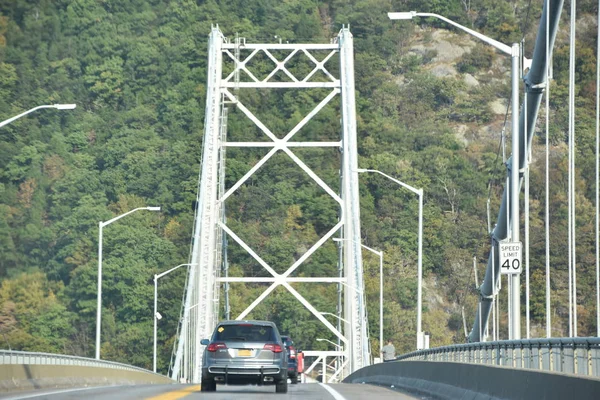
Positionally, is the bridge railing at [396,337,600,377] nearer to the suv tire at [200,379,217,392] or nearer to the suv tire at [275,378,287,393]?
the suv tire at [275,378,287,393]

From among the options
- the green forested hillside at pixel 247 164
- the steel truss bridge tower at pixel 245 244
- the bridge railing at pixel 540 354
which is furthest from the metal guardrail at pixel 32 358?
the green forested hillside at pixel 247 164

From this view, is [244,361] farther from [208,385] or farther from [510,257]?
[510,257]

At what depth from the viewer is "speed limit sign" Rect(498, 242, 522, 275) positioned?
28906 millimetres

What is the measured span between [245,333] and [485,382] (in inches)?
299

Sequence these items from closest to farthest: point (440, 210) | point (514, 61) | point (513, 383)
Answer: point (513, 383) → point (514, 61) → point (440, 210)

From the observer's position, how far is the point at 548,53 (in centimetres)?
3112

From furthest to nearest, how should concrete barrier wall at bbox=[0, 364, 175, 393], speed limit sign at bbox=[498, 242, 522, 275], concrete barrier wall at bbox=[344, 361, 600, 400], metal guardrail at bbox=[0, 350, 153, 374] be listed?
1. speed limit sign at bbox=[498, 242, 522, 275]
2. metal guardrail at bbox=[0, 350, 153, 374]
3. concrete barrier wall at bbox=[0, 364, 175, 393]
4. concrete barrier wall at bbox=[344, 361, 600, 400]

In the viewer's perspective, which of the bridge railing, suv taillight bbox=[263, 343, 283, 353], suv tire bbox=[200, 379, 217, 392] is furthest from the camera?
suv taillight bbox=[263, 343, 283, 353]

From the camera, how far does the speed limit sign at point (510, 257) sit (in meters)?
28.9

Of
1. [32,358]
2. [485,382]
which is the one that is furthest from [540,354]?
[32,358]

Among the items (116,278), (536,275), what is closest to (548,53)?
(536,275)

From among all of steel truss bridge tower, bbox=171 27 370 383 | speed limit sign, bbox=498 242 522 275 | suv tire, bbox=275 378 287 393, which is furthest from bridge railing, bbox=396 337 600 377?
steel truss bridge tower, bbox=171 27 370 383

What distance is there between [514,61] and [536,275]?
78.1m

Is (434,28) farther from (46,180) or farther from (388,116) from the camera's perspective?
(46,180)
